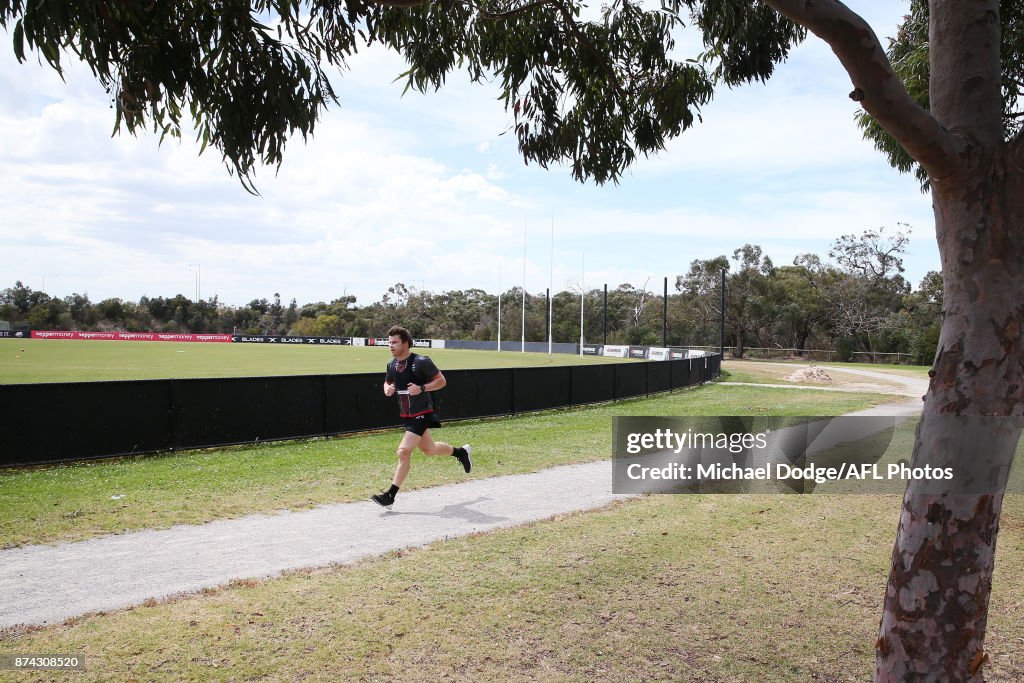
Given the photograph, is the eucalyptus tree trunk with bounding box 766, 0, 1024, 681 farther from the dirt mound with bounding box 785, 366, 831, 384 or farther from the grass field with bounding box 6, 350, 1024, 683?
the dirt mound with bounding box 785, 366, 831, 384

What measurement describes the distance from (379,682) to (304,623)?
3.12 ft

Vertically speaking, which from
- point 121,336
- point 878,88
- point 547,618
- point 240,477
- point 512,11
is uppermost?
point 512,11

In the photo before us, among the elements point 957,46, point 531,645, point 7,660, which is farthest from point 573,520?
point 957,46

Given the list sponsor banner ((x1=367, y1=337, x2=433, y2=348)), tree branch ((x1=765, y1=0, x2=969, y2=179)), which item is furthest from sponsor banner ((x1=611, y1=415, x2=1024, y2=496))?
sponsor banner ((x1=367, y1=337, x2=433, y2=348))

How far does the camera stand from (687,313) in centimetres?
7950

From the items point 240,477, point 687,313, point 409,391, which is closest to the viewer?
point 409,391

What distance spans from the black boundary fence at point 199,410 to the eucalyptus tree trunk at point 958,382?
10.8 m

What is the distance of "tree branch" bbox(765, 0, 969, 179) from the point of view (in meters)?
3.26

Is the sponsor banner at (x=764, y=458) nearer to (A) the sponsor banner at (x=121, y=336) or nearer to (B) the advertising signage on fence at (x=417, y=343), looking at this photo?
(B) the advertising signage on fence at (x=417, y=343)

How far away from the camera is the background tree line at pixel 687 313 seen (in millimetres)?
66125

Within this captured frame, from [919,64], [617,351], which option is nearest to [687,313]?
[617,351]

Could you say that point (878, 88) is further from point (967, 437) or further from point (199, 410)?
point (199, 410)

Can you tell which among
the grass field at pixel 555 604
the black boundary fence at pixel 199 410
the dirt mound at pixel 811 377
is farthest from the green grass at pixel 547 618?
the dirt mound at pixel 811 377

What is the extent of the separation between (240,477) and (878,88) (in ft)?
29.0
